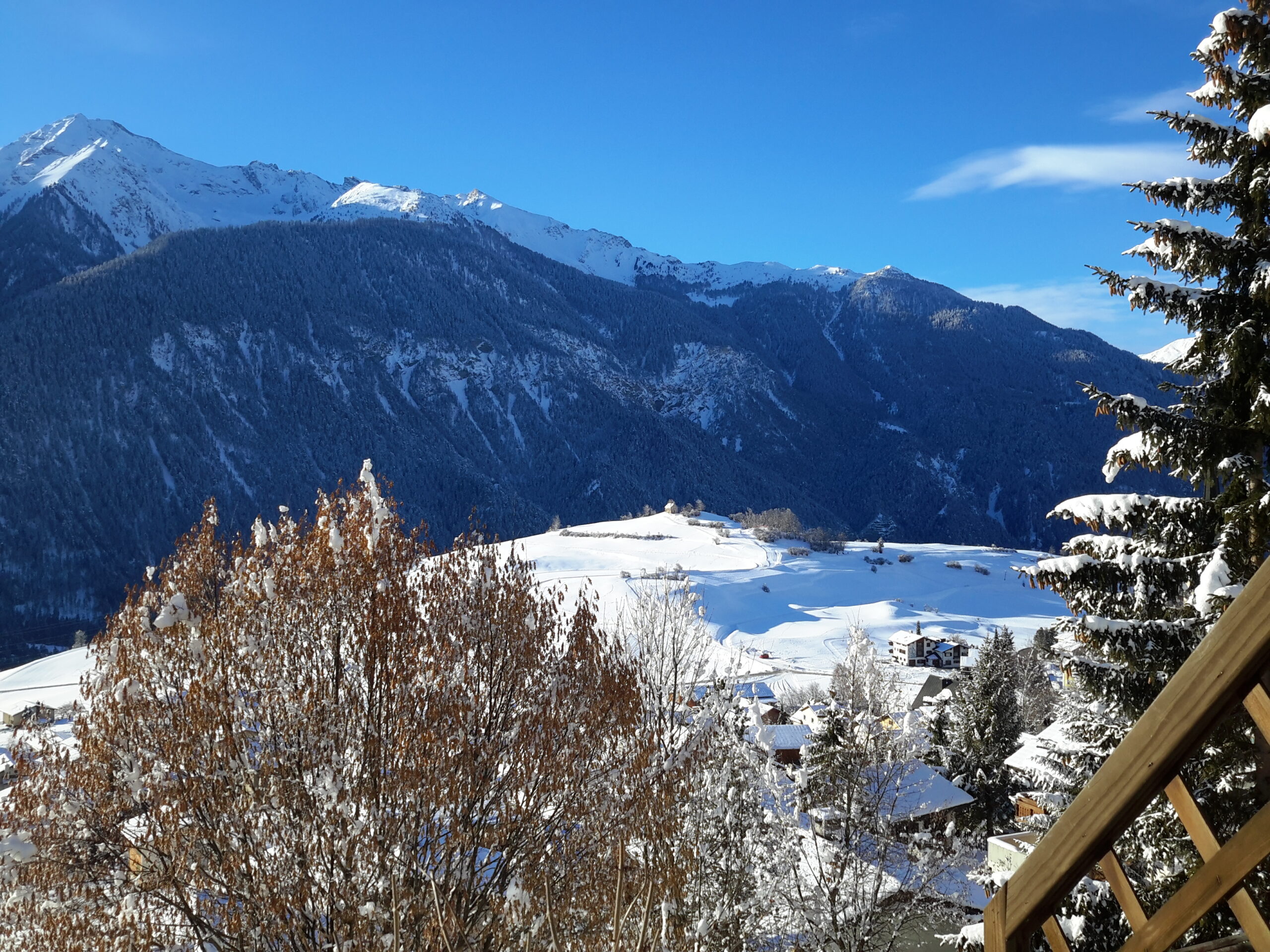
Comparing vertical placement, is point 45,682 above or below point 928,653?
above

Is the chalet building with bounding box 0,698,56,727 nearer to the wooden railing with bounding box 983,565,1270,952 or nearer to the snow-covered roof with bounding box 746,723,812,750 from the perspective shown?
the wooden railing with bounding box 983,565,1270,952

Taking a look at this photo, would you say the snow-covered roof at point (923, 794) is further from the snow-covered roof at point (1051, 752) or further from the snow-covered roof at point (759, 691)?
the snow-covered roof at point (759, 691)

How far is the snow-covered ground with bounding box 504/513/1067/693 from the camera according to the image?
7312 cm

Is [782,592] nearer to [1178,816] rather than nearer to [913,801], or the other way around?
[913,801]

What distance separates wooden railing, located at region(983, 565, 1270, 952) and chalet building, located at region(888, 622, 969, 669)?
A: 7261cm

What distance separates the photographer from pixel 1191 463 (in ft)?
23.0

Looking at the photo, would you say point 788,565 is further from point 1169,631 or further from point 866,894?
point 1169,631

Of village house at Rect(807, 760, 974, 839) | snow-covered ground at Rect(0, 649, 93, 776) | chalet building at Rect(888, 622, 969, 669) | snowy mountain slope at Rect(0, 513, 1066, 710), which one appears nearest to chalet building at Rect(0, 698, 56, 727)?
snow-covered ground at Rect(0, 649, 93, 776)

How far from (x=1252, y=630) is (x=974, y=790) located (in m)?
30.4

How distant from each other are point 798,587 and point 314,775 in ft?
287

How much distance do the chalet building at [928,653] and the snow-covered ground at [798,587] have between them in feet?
7.12

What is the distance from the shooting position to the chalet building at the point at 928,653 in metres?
69.9

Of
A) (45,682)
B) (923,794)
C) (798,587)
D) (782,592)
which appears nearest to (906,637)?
(782,592)

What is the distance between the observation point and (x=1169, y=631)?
694 cm
